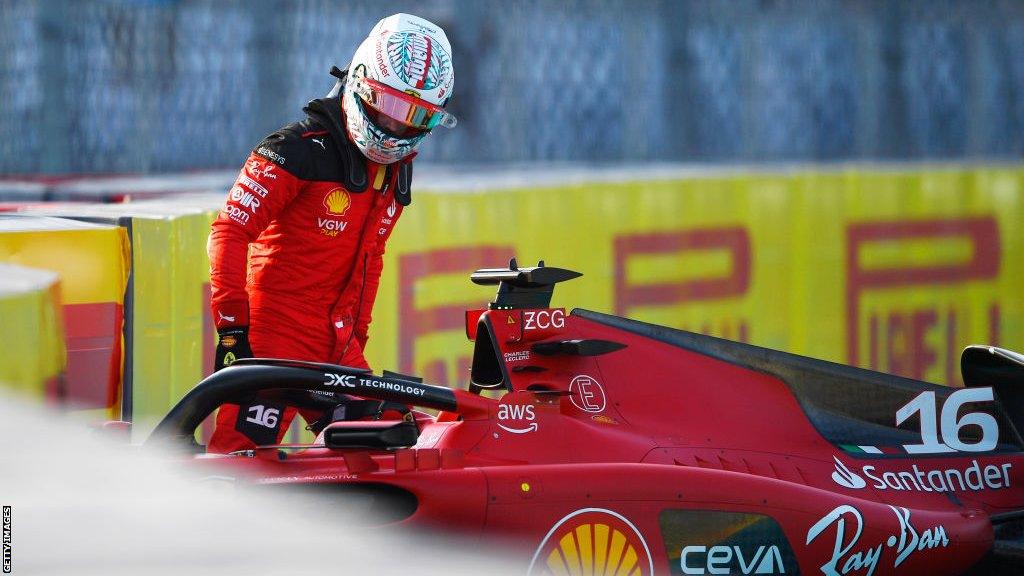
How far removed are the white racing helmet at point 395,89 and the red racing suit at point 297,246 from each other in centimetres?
10

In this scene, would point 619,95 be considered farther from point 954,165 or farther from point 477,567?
point 477,567

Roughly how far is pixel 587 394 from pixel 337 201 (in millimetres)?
1112

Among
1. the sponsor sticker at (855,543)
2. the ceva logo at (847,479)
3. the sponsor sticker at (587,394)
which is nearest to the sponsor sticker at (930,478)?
the ceva logo at (847,479)

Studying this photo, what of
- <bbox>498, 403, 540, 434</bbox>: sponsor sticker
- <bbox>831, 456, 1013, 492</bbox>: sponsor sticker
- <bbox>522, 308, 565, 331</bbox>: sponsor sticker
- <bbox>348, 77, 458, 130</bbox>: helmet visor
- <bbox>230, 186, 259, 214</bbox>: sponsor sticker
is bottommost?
<bbox>831, 456, 1013, 492</bbox>: sponsor sticker

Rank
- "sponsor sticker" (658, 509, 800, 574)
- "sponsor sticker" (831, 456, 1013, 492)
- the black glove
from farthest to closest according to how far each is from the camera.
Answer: "sponsor sticker" (831, 456, 1013, 492) → the black glove → "sponsor sticker" (658, 509, 800, 574)

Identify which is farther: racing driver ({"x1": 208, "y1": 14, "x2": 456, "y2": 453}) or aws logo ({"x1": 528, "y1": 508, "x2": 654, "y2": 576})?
racing driver ({"x1": 208, "y1": 14, "x2": 456, "y2": 453})

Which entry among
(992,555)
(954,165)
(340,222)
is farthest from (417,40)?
(954,165)

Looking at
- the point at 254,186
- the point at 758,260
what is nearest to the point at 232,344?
the point at 254,186

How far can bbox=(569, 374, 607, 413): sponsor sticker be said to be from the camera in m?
4.87

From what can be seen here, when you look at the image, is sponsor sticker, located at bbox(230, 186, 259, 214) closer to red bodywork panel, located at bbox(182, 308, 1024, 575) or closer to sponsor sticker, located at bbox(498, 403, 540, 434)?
red bodywork panel, located at bbox(182, 308, 1024, 575)

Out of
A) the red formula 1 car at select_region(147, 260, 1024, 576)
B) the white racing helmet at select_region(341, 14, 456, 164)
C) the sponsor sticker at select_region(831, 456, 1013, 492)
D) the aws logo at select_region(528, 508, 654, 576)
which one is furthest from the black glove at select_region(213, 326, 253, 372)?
the sponsor sticker at select_region(831, 456, 1013, 492)

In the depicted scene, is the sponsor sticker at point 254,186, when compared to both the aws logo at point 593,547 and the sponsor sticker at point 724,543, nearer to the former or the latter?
the aws logo at point 593,547

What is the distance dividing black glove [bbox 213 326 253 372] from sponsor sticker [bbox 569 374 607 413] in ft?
3.71
